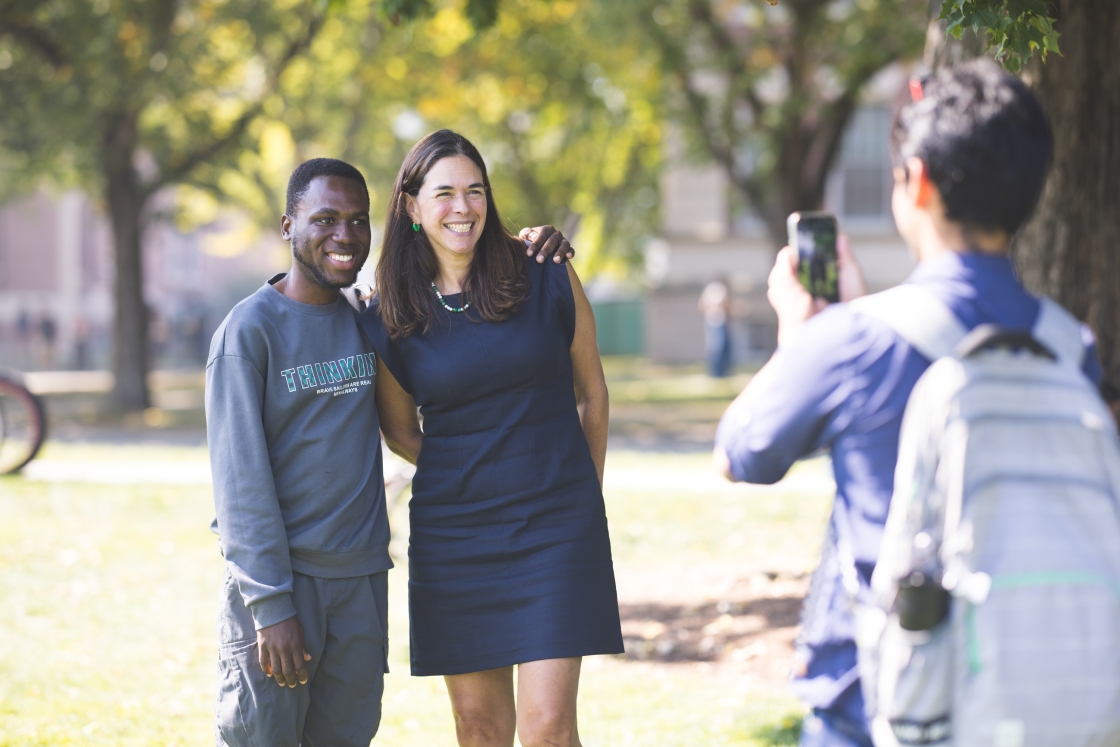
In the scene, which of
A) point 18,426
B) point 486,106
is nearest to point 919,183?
point 18,426

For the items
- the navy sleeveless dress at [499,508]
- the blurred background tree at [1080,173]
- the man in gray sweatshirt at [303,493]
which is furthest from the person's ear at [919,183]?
the blurred background tree at [1080,173]

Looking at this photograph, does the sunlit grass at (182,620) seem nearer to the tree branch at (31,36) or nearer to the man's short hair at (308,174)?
the man's short hair at (308,174)

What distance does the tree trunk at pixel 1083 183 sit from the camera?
5574 millimetres

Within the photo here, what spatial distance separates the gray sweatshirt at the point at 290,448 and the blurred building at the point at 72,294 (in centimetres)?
3199

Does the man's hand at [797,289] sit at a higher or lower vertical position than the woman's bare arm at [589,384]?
higher

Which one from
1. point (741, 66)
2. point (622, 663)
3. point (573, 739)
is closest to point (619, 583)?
point (622, 663)

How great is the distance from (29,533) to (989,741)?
867 centimetres

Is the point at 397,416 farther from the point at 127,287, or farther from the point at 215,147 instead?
the point at 127,287

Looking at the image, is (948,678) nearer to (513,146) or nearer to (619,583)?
(619,583)

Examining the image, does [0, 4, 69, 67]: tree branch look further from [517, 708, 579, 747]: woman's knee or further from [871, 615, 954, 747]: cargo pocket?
[871, 615, 954, 747]: cargo pocket

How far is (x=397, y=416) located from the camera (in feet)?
11.2

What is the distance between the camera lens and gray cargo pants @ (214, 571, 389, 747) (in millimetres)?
3051

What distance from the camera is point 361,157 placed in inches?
1073

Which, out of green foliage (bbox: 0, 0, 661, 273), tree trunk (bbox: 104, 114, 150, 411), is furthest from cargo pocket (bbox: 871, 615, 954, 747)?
tree trunk (bbox: 104, 114, 150, 411)
